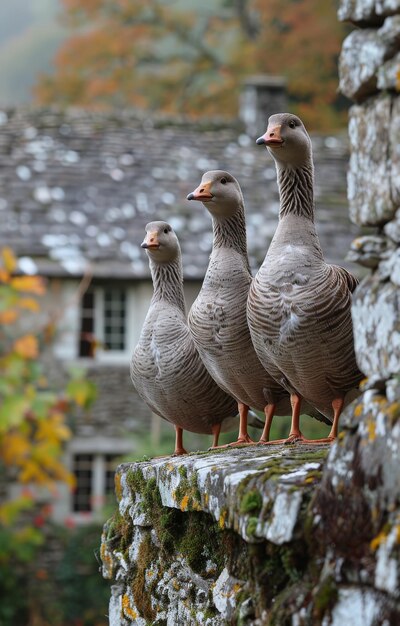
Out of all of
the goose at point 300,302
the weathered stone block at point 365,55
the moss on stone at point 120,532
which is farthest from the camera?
the moss on stone at point 120,532

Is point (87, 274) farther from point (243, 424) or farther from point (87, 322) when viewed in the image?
point (243, 424)

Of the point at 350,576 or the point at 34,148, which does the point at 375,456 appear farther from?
the point at 34,148

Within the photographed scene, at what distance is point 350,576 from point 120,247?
53.6ft

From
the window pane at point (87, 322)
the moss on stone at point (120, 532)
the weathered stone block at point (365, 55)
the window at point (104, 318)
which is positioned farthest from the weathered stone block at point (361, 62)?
the window pane at point (87, 322)

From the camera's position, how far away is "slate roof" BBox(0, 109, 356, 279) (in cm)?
1856

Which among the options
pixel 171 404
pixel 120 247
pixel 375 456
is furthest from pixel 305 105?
pixel 375 456

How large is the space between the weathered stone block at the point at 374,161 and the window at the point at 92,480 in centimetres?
1722

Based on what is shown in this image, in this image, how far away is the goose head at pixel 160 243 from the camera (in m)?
4.62

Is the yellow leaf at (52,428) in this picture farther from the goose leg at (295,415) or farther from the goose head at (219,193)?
the goose leg at (295,415)

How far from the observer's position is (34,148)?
20391 mm

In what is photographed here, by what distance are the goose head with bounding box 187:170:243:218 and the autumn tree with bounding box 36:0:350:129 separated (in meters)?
26.3

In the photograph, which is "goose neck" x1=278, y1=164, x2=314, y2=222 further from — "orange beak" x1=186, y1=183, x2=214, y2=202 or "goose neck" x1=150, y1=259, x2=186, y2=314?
"goose neck" x1=150, y1=259, x2=186, y2=314

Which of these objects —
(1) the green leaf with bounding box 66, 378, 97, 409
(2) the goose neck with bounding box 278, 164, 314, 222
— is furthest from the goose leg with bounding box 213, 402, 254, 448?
(1) the green leaf with bounding box 66, 378, 97, 409

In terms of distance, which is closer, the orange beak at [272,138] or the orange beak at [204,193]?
the orange beak at [272,138]
